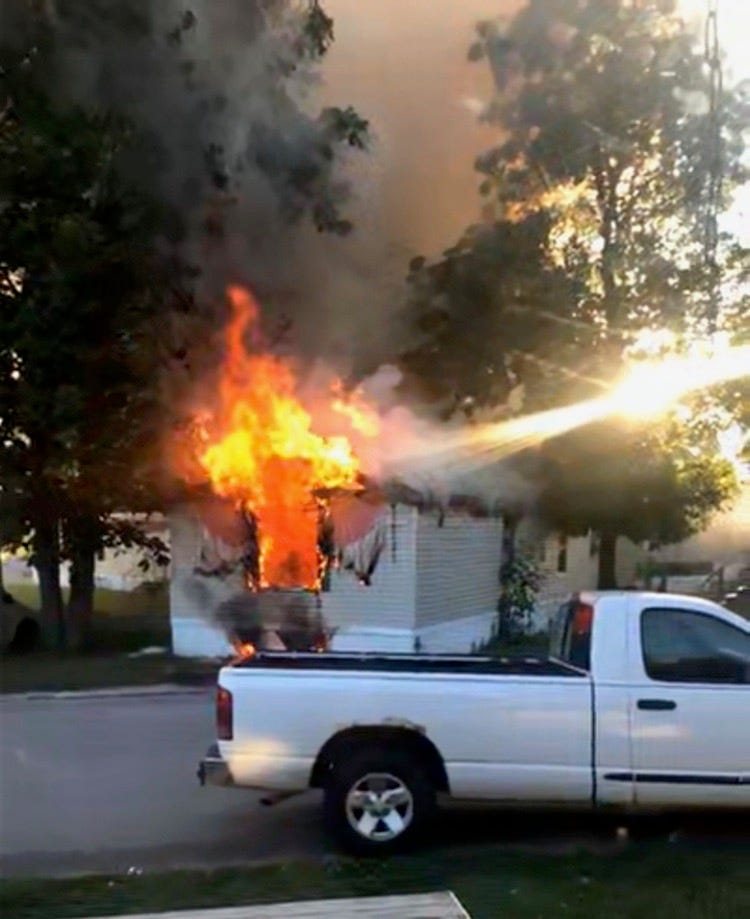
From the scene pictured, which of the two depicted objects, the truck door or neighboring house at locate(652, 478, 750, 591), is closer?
the truck door

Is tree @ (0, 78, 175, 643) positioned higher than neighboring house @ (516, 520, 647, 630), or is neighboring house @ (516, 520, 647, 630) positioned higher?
tree @ (0, 78, 175, 643)

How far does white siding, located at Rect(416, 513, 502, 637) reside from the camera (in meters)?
17.1

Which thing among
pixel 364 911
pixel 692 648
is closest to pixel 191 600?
pixel 692 648

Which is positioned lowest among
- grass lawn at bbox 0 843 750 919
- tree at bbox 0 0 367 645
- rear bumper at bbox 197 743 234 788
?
grass lawn at bbox 0 843 750 919

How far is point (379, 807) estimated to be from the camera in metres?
7.05

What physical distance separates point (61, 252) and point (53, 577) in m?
5.90

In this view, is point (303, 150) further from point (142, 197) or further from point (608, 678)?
point (608, 678)

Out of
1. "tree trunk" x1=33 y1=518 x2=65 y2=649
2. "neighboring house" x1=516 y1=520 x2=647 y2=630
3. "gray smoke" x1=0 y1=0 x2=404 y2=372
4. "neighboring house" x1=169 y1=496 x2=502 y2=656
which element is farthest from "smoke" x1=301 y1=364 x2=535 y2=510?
"tree trunk" x1=33 y1=518 x2=65 y2=649

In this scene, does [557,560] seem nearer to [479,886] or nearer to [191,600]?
[191,600]

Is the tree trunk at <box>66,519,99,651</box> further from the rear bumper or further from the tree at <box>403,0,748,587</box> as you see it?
the rear bumper

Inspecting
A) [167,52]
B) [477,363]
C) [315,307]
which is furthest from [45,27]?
[477,363]

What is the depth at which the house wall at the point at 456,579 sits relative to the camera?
56.1ft

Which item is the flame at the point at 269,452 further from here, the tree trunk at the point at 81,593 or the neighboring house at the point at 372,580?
the tree trunk at the point at 81,593

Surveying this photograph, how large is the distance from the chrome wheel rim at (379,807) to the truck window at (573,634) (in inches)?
46.7
